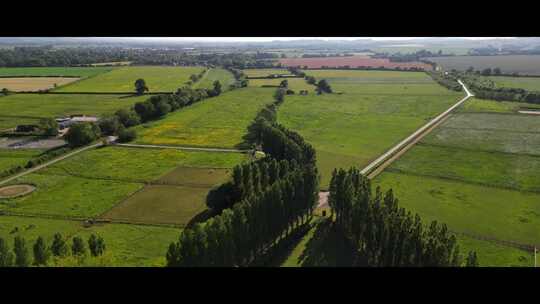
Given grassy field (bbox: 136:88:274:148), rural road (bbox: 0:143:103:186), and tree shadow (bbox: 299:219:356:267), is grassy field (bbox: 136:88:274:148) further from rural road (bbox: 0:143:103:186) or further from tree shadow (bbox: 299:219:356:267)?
tree shadow (bbox: 299:219:356:267)

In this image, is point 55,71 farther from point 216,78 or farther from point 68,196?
point 68,196

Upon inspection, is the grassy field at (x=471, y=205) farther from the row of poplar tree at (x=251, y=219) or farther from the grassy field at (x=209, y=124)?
the grassy field at (x=209, y=124)

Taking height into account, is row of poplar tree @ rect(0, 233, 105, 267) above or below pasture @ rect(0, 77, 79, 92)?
below

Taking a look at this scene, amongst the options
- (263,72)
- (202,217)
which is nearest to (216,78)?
(263,72)

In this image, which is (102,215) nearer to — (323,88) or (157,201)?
(157,201)

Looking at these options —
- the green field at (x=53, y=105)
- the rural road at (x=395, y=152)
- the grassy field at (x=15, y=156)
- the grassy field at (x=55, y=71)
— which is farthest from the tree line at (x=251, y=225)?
the grassy field at (x=55, y=71)

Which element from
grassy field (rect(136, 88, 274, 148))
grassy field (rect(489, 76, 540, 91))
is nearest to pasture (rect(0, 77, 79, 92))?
grassy field (rect(136, 88, 274, 148))
